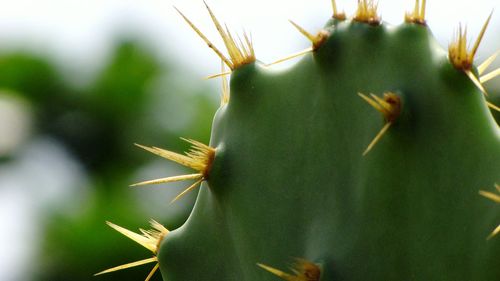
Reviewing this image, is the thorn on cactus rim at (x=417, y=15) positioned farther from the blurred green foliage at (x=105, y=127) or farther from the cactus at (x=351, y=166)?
the blurred green foliage at (x=105, y=127)

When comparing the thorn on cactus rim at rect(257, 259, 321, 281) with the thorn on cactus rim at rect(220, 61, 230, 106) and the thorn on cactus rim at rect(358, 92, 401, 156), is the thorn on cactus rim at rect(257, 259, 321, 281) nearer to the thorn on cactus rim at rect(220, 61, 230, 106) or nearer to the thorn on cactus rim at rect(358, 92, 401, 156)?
the thorn on cactus rim at rect(358, 92, 401, 156)

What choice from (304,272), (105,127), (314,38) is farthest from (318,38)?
(105,127)

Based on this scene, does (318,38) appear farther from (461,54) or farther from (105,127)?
(105,127)

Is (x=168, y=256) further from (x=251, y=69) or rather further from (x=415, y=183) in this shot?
(x=415, y=183)

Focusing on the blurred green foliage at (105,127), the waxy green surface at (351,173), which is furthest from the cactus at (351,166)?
the blurred green foliage at (105,127)

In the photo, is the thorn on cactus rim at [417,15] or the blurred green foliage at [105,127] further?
the blurred green foliage at [105,127]

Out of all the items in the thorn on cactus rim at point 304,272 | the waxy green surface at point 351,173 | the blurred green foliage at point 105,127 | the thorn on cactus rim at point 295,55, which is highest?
the thorn on cactus rim at point 295,55

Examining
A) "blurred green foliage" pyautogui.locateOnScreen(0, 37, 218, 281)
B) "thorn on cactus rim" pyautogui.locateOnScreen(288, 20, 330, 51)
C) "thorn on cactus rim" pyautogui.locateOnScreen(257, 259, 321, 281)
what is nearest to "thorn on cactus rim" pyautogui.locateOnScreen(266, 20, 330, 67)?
"thorn on cactus rim" pyautogui.locateOnScreen(288, 20, 330, 51)
